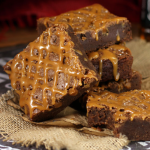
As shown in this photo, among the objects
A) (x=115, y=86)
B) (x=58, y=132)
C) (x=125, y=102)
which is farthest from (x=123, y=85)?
(x=58, y=132)

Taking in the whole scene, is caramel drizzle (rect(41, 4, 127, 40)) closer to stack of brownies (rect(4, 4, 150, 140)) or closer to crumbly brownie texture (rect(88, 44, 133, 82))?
stack of brownies (rect(4, 4, 150, 140))

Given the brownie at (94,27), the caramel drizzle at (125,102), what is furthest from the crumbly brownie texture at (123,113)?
the brownie at (94,27)

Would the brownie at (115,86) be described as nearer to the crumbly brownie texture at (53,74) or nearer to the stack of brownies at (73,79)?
the stack of brownies at (73,79)

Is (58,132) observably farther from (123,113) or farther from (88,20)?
(88,20)

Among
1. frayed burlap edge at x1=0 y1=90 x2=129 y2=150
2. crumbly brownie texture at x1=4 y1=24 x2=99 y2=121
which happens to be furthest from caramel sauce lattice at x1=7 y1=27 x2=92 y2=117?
frayed burlap edge at x1=0 y1=90 x2=129 y2=150

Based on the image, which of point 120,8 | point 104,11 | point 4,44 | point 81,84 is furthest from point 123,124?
point 120,8

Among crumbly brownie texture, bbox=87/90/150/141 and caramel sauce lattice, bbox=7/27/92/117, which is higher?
caramel sauce lattice, bbox=7/27/92/117
